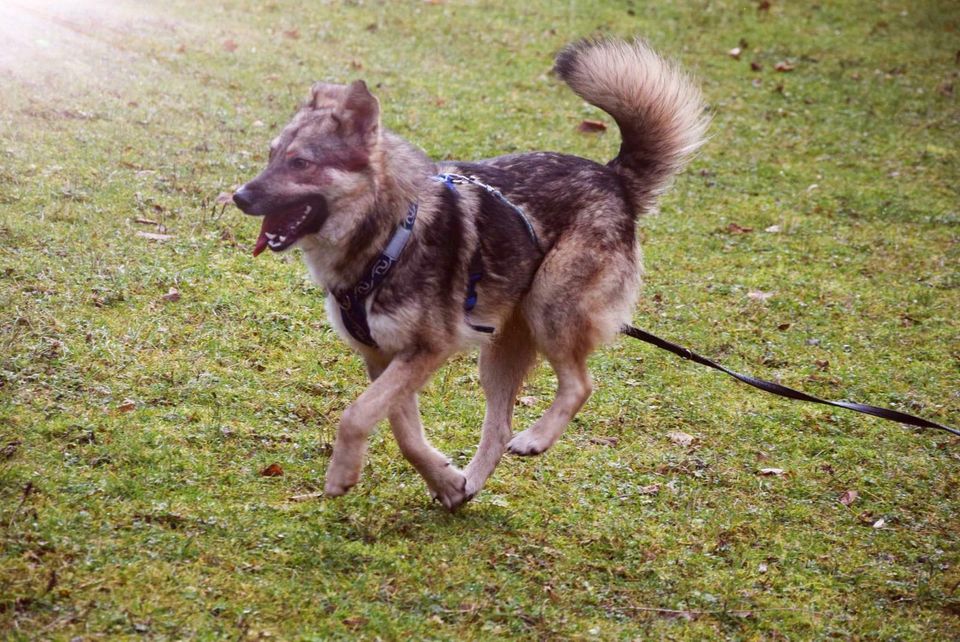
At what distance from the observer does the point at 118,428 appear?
5.05 m

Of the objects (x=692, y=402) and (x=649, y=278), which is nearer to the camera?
(x=692, y=402)

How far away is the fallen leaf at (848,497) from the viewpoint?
18.4ft

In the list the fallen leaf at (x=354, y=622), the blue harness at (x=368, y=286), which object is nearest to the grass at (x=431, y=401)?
the fallen leaf at (x=354, y=622)

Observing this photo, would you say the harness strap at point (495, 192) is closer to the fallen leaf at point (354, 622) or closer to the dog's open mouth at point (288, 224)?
the dog's open mouth at point (288, 224)

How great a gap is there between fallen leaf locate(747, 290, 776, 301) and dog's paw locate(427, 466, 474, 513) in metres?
4.20

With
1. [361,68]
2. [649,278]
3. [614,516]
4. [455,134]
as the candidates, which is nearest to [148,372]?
[614,516]

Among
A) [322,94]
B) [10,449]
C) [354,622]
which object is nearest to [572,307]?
[322,94]

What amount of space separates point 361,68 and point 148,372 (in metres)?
7.60

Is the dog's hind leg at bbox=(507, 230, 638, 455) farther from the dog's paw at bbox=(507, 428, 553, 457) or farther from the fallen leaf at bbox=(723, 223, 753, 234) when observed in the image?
the fallen leaf at bbox=(723, 223, 753, 234)

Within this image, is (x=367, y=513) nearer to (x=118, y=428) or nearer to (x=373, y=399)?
(x=373, y=399)

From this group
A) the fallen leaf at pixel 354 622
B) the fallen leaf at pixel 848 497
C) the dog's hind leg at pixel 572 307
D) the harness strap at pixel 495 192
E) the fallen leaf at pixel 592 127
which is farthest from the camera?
the fallen leaf at pixel 592 127

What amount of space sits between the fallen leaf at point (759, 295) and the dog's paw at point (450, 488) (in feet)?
13.8

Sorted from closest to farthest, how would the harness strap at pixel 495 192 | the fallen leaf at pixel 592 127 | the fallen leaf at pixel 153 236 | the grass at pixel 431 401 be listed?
the grass at pixel 431 401 < the harness strap at pixel 495 192 < the fallen leaf at pixel 153 236 < the fallen leaf at pixel 592 127

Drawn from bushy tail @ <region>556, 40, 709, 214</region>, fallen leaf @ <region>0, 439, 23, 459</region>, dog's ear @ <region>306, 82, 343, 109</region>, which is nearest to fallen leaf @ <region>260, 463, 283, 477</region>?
fallen leaf @ <region>0, 439, 23, 459</region>
